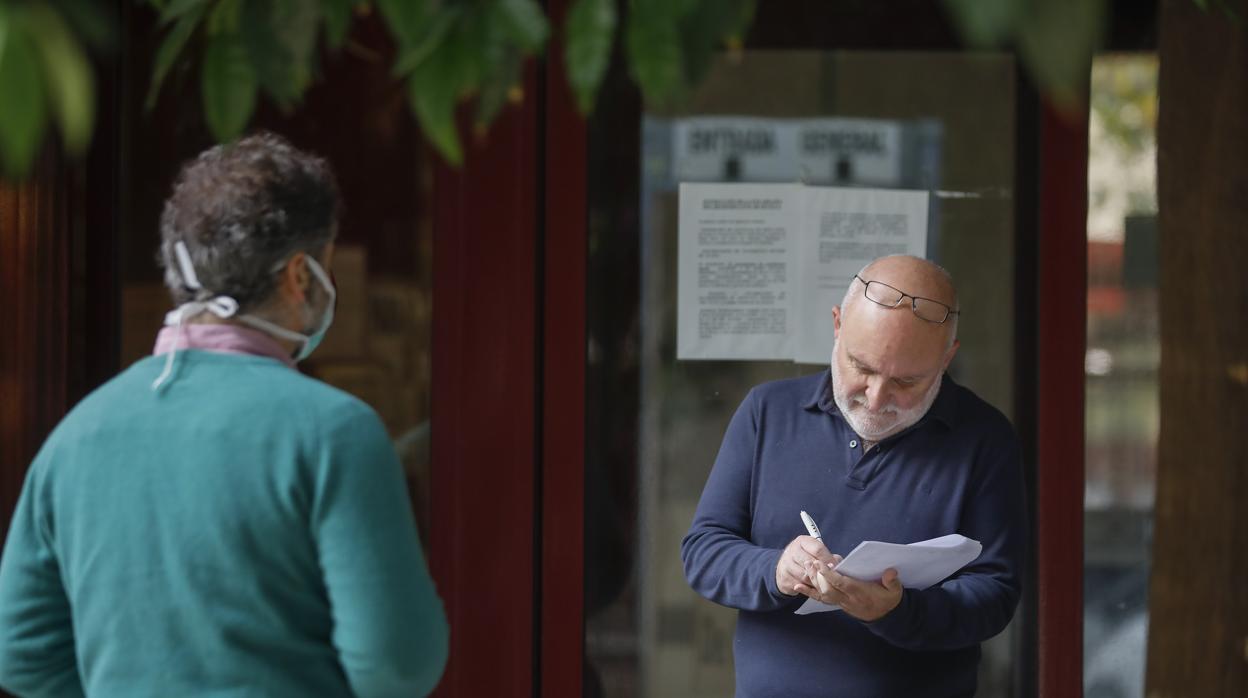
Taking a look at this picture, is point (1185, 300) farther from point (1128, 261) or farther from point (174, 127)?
point (174, 127)

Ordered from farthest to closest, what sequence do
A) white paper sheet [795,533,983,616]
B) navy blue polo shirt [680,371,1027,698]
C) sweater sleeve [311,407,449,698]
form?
navy blue polo shirt [680,371,1027,698]
white paper sheet [795,533,983,616]
sweater sleeve [311,407,449,698]

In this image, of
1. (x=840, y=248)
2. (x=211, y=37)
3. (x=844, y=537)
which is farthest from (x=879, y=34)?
(x=211, y=37)

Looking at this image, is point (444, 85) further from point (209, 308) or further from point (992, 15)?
point (209, 308)

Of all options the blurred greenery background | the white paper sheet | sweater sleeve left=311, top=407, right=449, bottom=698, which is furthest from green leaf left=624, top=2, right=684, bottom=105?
the white paper sheet

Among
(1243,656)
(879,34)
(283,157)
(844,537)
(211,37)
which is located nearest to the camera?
(211,37)

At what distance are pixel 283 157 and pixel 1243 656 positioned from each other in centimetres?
285

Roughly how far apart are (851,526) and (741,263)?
131 cm

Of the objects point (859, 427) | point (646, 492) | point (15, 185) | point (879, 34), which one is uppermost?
point (879, 34)

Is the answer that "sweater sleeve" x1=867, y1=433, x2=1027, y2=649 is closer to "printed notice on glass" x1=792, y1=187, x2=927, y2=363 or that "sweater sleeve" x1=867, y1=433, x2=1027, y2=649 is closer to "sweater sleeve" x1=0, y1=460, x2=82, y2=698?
"printed notice on glass" x1=792, y1=187, x2=927, y2=363

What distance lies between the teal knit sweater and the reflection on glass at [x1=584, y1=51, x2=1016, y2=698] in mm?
2007

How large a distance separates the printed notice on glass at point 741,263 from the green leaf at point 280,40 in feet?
8.71

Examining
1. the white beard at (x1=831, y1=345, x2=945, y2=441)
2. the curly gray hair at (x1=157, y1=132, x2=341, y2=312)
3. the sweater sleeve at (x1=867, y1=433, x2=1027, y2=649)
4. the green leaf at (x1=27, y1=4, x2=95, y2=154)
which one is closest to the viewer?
the green leaf at (x1=27, y1=4, x2=95, y2=154)

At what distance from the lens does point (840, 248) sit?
404 cm

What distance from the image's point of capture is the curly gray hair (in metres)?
2.12
